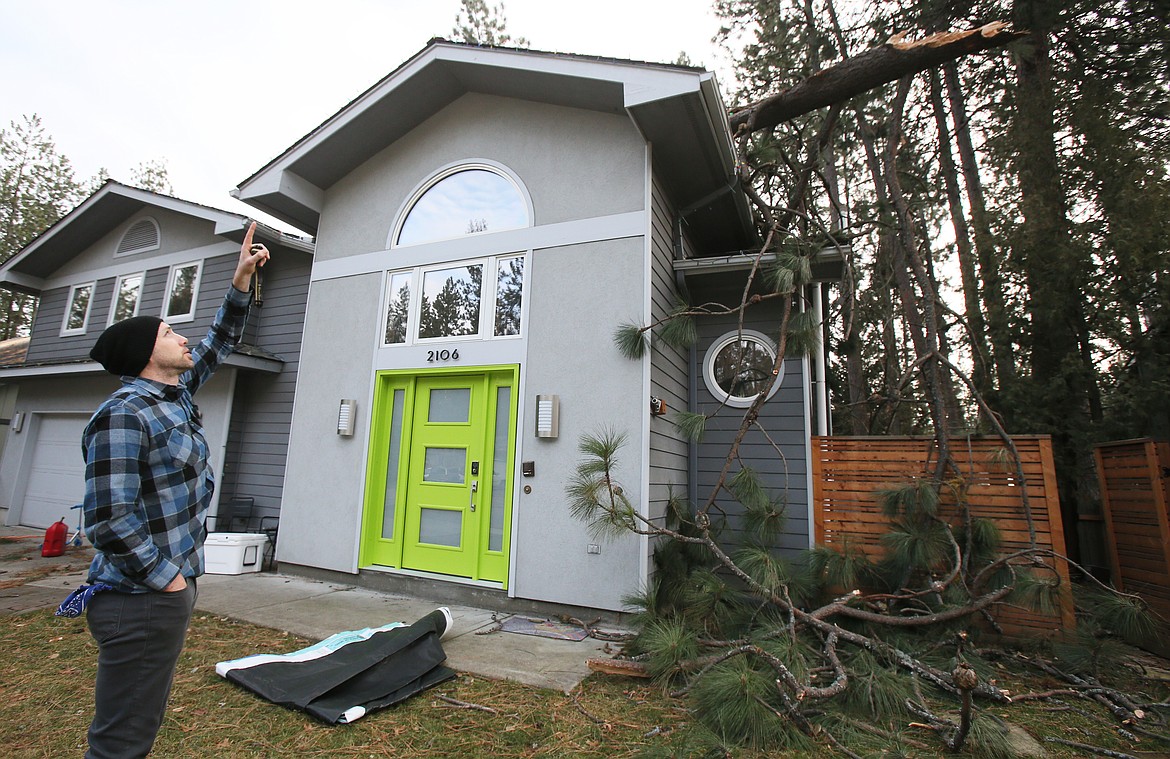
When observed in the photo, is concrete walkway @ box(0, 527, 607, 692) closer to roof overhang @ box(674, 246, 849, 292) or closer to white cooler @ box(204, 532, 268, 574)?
white cooler @ box(204, 532, 268, 574)

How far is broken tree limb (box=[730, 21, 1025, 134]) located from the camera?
3977mm

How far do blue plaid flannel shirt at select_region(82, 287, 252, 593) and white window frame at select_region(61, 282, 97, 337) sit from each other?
31.2 ft

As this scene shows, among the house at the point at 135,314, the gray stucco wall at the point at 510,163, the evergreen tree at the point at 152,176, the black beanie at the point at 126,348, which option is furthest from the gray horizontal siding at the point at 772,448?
the evergreen tree at the point at 152,176

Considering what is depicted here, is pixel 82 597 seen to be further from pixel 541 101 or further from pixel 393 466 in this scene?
pixel 541 101

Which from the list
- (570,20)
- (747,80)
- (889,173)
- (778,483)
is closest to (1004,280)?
(889,173)

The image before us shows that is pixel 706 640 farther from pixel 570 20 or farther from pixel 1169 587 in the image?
pixel 570 20

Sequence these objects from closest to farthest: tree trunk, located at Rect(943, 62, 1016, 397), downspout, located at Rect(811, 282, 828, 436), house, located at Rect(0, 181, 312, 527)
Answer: downspout, located at Rect(811, 282, 828, 436)
tree trunk, located at Rect(943, 62, 1016, 397)
house, located at Rect(0, 181, 312, 527)

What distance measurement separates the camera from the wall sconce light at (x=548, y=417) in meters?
4.66

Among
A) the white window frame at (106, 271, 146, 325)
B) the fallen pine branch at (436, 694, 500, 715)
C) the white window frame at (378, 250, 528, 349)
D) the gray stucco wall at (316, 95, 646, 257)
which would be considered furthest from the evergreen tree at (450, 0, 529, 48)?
the fallen pine branch at (436, 694, 500, 715)

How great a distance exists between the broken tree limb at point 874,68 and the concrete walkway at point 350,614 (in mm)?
4890

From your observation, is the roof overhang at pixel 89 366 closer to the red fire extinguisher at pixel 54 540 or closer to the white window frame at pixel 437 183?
the red fire extinguisher at pixel 54 540

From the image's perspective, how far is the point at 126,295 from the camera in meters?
8.49

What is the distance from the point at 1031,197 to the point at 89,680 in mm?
9179

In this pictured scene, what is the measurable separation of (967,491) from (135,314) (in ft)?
35.5
